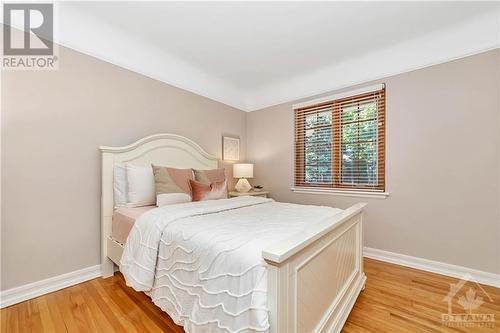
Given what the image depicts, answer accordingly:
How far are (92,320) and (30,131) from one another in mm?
1612

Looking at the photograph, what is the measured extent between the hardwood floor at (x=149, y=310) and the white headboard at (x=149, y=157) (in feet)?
1.44

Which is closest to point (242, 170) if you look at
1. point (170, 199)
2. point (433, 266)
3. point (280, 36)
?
point (170, 199)

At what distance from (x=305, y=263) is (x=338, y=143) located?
7.82 feet

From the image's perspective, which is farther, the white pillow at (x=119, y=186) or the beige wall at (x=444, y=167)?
the white pillow at (x=119, y=186)

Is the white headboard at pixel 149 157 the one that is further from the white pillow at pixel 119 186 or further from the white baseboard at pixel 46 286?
the white baseboard at pixel 46 286

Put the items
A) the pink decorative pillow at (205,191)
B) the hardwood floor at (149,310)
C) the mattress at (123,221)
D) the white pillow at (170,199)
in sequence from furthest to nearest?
the pink decorative pillow at (205,191), the white pillow at (170,199), the mattress at (123,221), the hardwood floor at (149,310)

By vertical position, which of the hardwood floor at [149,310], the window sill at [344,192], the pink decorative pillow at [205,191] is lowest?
the hardwood floor at [149,310]

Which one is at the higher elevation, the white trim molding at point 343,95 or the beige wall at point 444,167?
the white trim molding at point 343,95

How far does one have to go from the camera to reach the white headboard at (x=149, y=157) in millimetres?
2273

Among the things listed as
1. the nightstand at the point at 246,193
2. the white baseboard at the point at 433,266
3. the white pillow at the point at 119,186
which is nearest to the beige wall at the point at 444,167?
the white baseboard at the point at 433,266

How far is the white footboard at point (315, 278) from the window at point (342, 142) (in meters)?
1.14

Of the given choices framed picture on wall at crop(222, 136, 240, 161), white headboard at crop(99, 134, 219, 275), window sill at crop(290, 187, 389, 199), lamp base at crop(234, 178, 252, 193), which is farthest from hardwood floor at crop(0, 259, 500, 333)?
framed picture on wall at crop(222, 136, 240, 161)

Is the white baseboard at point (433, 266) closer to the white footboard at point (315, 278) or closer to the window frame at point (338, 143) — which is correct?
the window frame at point (338, 143)

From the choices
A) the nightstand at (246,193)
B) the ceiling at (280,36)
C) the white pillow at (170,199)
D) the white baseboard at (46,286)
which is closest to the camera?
the white baseboard at (46,286)
